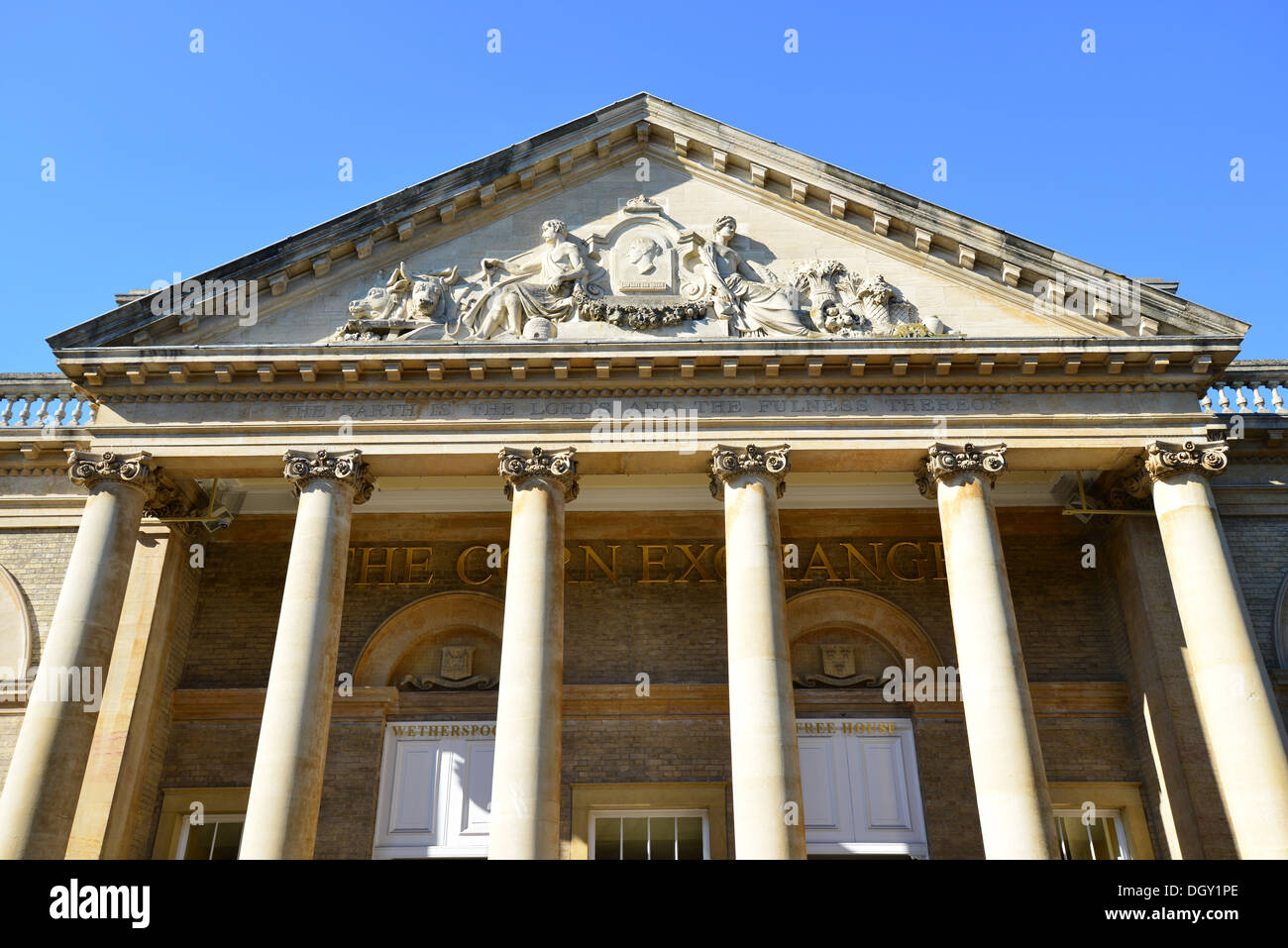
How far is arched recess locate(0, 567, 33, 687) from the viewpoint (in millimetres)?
18250

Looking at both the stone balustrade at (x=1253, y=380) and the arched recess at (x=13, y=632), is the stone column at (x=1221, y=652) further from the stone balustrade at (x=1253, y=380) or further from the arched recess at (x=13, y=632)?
the arched recess at (x=13, y=632)

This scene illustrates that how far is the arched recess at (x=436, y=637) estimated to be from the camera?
19.8 meters

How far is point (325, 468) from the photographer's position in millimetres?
16500

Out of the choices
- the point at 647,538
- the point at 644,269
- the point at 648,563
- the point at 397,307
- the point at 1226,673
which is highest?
the point at 644,269

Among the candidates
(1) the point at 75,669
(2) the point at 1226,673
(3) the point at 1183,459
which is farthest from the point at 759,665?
(1) the point at 75,669

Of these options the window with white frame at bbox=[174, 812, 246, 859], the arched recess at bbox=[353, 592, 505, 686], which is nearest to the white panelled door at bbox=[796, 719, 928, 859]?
the arched recess at bbox=[353, 592, 505, 686]

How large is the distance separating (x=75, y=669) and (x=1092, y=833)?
52.7ft

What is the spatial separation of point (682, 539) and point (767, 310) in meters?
5.05

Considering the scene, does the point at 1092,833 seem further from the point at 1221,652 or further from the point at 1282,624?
the point at 1282,624

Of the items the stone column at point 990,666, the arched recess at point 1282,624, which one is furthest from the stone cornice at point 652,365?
the arched recess at point 1282,624

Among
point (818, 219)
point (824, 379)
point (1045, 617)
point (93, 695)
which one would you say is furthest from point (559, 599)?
point (1045, 617)

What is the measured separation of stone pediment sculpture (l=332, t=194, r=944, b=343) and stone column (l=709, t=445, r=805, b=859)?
2492 mm

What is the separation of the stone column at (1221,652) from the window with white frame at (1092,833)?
2827 mm

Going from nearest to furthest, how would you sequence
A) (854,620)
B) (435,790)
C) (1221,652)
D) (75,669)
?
(75,669) < (1221,652) < (435,790) < (854,620)
